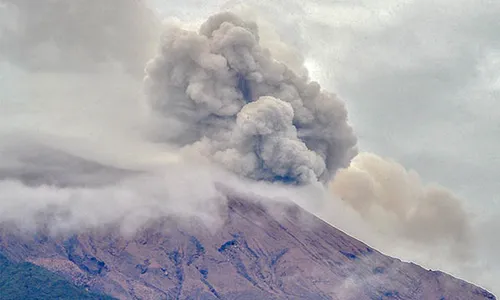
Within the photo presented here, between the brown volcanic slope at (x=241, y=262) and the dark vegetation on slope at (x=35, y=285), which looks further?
the brown volcanic slope at (x=241, y=262)

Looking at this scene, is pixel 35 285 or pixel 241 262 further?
pixel 241 262

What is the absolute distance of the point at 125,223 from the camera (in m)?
170

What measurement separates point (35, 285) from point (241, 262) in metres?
28.3

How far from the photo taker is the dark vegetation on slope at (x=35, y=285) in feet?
467

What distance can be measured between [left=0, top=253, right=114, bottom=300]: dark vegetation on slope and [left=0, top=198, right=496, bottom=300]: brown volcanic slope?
466 cm

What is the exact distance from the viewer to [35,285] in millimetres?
145375

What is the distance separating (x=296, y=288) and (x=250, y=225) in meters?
18.3

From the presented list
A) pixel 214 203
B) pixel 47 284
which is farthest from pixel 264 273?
pixel 47 284

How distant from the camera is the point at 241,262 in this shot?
160 m

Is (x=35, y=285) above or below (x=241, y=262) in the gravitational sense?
below

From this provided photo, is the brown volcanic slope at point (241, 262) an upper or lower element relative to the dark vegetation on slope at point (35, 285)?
upper

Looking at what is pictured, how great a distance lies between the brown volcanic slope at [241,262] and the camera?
152875 mm

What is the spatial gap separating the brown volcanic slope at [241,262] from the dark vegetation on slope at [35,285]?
466 cm

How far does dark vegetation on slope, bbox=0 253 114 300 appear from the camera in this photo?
14238 centimetres
